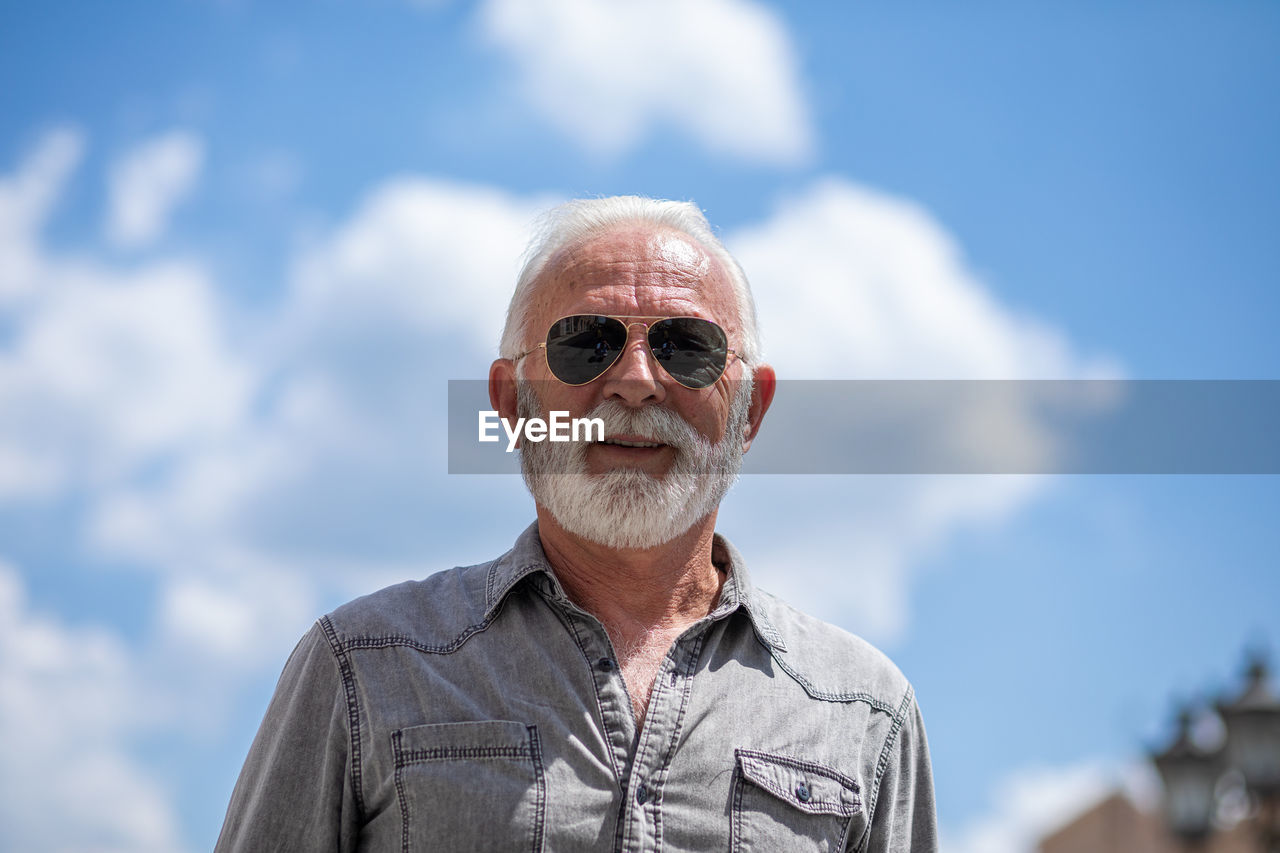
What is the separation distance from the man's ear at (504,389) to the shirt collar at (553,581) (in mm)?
364

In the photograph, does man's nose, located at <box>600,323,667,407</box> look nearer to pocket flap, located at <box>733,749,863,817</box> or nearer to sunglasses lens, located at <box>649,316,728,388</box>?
sunglasses lens, located at <box>649,316,728,388</box>

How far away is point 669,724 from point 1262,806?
614 cm

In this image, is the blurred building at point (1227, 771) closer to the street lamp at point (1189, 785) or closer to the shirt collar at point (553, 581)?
the street lamp at point (1189, 785)

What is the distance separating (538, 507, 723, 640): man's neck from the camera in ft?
10.7

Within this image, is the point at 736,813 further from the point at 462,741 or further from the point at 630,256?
the point at 630,256

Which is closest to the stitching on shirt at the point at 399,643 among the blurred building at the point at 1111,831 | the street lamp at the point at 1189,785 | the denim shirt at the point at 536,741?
the denim shirt at the point at 536,741

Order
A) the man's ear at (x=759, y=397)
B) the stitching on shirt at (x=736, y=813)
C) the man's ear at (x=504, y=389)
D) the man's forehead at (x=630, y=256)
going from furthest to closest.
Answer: the man's ear at (x=759, y=397) → the man's ear at (x=504, y=389) → the man's forehead at (x=630, y=256) → the stitching on shirt at (x=736, y=813)

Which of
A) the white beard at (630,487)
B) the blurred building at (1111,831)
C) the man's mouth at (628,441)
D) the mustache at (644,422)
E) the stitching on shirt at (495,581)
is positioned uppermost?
the blurred building at (1111,831)

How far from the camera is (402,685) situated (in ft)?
9.43

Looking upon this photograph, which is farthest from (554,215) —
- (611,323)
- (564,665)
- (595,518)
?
(564,665)

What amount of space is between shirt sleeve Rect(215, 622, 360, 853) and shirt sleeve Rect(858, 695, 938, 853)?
135cm

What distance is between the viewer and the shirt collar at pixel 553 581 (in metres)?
3.11

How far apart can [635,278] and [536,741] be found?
1333 mm

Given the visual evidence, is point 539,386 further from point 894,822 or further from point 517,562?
point 894,822
